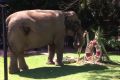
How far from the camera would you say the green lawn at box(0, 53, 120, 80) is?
1188 centimetres

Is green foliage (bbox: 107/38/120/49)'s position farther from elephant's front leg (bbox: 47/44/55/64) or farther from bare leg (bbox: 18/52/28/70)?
bare leg (bbox: 18/52/28/70)

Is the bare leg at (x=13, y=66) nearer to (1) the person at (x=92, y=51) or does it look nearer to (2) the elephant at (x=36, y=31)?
(2) the elephant at (x=36, y=31)

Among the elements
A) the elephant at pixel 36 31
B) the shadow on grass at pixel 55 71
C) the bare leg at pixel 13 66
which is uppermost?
the elephant at pixel 36 31

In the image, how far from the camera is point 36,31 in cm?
1341

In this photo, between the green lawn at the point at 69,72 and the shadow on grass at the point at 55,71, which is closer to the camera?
the green lawn at the point at 69,72

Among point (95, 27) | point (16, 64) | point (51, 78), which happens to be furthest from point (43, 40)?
point (95, 27)

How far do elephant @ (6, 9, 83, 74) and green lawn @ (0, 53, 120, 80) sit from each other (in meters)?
0.45

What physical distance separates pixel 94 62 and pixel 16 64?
117 inches

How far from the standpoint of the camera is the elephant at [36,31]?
510 inches

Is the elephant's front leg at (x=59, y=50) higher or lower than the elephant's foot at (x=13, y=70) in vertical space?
higher

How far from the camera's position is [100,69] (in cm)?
1334

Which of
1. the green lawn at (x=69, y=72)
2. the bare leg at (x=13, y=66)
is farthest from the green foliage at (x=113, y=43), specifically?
the bare leg at (x=13, y=66)

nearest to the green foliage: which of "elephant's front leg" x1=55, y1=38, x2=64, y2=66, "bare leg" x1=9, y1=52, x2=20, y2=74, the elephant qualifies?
the elephant

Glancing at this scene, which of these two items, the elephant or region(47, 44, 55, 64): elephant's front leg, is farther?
region(47, 44, 55, 64): elephant's front leg
